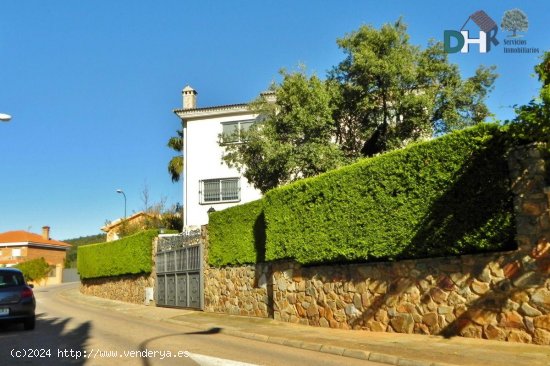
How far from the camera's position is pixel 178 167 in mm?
36406

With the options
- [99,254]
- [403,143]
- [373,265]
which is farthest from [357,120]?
[99,254]

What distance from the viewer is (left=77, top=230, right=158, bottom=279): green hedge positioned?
23719 mm

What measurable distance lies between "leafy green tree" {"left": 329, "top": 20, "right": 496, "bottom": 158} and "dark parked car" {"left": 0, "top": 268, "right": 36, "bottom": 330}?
12959mm

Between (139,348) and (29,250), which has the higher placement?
(29,250)

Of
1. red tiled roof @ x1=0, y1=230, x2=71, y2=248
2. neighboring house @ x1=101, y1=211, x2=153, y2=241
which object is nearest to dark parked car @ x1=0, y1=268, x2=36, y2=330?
neighboring house @ x1=101, y1=211, x2=153, y2=241

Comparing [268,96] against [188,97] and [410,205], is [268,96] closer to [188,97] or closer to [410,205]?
[188,97]

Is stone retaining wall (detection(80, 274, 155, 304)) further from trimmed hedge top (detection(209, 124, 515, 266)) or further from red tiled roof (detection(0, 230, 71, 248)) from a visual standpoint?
red tiled roof (detection(0, 230, 71, 248))

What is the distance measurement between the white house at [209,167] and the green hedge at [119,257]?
5011 mm

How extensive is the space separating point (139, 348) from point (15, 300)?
500 cm

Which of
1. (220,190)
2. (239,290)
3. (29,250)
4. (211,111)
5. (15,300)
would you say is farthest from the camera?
(29,250)

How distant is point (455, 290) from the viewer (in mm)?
9367

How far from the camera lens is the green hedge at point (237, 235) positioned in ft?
51.5

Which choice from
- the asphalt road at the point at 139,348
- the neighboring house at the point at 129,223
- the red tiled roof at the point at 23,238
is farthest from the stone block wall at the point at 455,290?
the red tiled roof at the point at 23,238

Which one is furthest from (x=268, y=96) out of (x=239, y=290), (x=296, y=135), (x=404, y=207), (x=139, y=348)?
(x=139, y=348)
